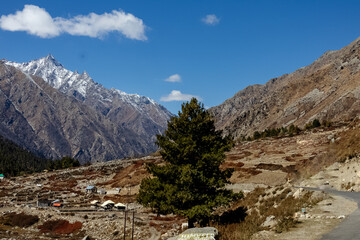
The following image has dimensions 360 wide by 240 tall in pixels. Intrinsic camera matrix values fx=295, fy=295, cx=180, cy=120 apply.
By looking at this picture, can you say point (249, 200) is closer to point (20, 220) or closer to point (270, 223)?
point (270, 223)

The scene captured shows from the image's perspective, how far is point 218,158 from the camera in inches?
860

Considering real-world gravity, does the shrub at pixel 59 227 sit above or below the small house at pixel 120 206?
below

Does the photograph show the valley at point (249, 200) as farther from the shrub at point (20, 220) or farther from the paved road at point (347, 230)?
the shrub at point (20, 220)

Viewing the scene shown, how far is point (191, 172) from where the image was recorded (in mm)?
20922

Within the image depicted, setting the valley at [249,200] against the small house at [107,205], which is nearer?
the valley at [249,200]

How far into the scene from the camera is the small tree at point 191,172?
21.0 metres

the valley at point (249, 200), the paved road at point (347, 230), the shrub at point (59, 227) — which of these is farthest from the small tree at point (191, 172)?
the shrub at point (59, 227)

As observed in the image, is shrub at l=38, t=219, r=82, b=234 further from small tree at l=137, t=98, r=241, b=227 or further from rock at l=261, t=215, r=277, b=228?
rock at l=261, t=215, r=277, b=228

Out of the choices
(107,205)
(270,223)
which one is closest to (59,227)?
(107,205)

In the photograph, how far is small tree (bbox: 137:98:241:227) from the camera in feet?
68.8

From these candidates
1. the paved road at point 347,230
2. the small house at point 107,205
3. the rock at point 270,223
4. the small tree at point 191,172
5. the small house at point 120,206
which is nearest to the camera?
the paved road at point 347,230

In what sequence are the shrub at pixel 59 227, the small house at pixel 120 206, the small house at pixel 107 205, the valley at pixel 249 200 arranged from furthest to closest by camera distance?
the small house at pixel 107 205, the small house at pixel 120 206, the shrub at pixel 59 227, the valley at pixel 249 200

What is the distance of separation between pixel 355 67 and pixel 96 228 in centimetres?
19051

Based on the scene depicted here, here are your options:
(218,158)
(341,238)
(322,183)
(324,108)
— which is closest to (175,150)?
(218,158)
